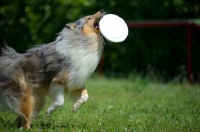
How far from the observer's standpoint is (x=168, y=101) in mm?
9445

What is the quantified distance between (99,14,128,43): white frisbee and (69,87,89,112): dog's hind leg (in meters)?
0.96

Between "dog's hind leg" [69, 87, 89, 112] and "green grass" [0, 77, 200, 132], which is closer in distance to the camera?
"green grass" [0, 77, 200, 132]

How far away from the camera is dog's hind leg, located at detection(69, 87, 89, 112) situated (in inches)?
265

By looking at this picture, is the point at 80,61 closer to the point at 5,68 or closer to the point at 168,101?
the point at 5,68

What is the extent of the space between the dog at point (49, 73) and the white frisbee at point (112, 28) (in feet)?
0.52

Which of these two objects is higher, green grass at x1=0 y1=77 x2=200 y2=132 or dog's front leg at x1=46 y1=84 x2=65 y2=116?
dog's front leg at x1=46 y1=84 x2=65 y2=116

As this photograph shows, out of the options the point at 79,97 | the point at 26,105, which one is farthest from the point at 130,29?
the point at 26,105

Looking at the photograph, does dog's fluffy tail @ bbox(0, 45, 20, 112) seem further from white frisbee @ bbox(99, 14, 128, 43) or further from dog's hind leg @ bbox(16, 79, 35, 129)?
white frisbee @ bbox(99, 14, 128, 43)

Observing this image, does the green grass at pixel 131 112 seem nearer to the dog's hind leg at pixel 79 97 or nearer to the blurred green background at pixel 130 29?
the dog's hind leg at pixel 79 97

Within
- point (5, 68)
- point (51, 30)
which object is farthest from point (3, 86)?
point (51, 30)

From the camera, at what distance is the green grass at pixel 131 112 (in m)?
6.58

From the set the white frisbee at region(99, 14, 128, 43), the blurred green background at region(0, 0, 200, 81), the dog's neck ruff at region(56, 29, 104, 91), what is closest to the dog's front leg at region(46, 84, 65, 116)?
the dog's neck ruff at region(56, 29, 104, 91)

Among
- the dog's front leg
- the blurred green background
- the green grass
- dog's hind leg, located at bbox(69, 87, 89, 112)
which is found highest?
the dog's front leg

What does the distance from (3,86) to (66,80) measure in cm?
95
